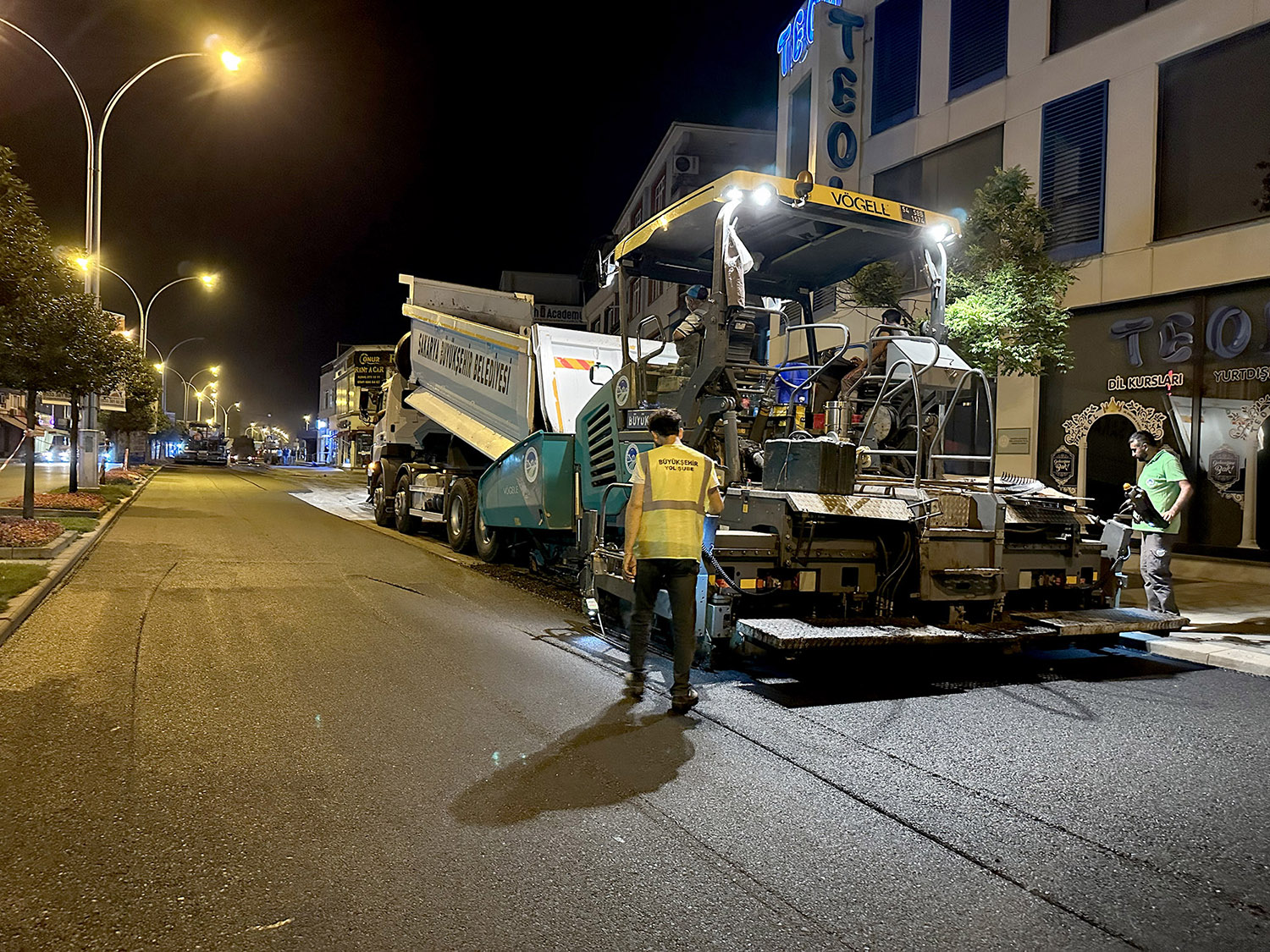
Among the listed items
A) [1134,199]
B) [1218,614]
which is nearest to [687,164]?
[1134,199]

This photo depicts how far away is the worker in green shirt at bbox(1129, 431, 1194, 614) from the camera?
761cm

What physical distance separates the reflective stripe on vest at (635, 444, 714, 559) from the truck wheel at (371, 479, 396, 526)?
38.3ft

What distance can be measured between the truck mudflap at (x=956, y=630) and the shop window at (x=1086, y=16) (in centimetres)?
1047

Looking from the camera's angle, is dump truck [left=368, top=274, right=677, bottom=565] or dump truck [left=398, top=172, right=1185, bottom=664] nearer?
dump truck [left=398, top=172, right=1185, bottom=664]

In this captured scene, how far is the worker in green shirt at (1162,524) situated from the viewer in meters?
7.61

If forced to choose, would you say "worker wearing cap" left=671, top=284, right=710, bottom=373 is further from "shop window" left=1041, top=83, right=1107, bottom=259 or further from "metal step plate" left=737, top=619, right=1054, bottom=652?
"shop window" left=1041, top=83, right=1107, bottom=259

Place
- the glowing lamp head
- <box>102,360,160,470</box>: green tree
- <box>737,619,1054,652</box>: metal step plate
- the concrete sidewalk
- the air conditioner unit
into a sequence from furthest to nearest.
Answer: the air conditioner unit
<box>102,360,160,470</box>: green tree
the concrete sidewalk
the glowing lamp head
<box>737,619,1054,652</box>: metal step plate

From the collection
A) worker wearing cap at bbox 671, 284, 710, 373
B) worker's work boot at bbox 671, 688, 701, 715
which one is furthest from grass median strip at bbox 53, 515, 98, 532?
worker's work boot at bbox 671, 688, 701, 715

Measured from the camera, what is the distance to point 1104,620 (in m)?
6.14

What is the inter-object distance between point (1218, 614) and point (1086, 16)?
9.93 m

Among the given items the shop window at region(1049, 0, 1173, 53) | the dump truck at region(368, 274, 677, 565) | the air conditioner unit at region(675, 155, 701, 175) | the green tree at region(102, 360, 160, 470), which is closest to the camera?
the dump truck at region(368, 274, 677, 565)

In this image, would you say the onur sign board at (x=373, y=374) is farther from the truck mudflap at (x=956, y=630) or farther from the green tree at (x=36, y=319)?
the truck mudflap at (x=956, y=630)

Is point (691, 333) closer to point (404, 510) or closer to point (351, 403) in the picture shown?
point (404, 510)

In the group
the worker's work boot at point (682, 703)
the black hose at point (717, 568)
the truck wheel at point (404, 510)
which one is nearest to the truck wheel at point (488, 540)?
the truck wheel at point (404, 510)
